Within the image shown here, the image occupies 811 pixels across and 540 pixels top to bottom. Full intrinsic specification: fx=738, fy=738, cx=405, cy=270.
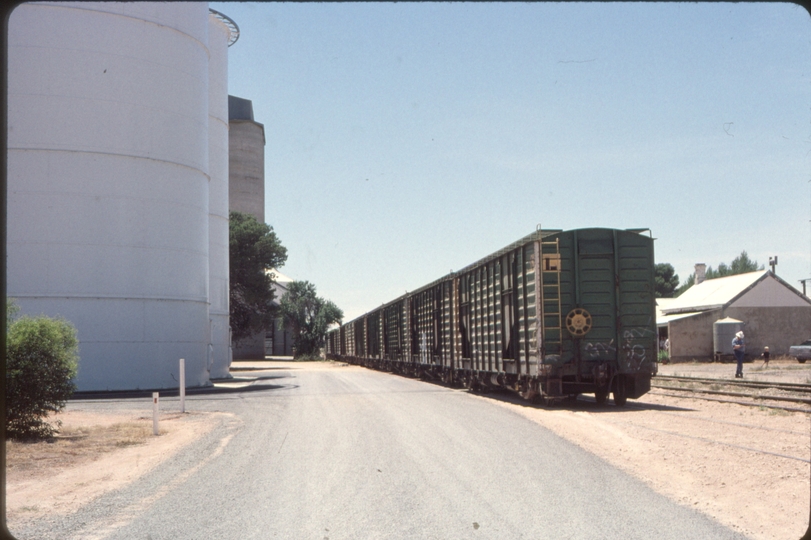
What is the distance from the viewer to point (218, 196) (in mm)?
42719

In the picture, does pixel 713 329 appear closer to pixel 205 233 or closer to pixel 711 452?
pixel 205 233

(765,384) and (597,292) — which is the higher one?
(597,292)

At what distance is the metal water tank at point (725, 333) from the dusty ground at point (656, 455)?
31.6 meters

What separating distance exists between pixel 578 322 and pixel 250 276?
5669cm

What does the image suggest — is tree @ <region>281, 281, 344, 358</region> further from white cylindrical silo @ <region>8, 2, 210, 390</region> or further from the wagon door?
the wagon door

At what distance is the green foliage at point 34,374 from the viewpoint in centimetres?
1422

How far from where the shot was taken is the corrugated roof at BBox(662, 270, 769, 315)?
168 feet

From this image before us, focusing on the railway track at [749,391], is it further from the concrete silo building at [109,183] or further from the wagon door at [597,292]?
the concrete silo building at [109,183]

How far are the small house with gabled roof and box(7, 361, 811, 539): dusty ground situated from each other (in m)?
33.4

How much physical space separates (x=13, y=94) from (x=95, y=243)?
6205 millimetres

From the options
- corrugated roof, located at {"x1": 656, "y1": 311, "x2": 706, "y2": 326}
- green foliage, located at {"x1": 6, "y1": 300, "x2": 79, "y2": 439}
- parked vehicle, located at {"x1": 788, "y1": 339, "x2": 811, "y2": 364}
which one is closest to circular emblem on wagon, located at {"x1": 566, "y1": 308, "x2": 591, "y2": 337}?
green foliage, located at {"x1": 6, "y1": 300, "x2": 79, "y2": 439}

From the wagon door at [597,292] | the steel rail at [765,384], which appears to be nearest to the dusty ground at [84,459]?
the wagon door at [597,292]

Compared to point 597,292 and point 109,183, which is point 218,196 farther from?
A: point 597,292

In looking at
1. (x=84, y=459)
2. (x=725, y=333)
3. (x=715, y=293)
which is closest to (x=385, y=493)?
(x=84, y=459)
